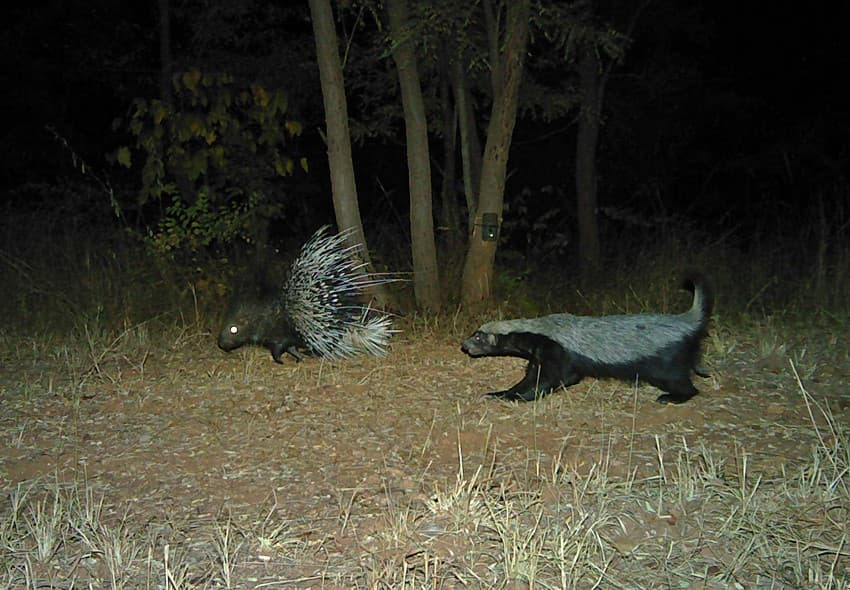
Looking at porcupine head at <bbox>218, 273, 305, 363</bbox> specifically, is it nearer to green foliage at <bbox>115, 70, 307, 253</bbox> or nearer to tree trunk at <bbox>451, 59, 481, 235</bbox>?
green foliage at <bbox>115, 70, 307, 253</bbox>

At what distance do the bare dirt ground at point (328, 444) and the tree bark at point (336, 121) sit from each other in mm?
1226

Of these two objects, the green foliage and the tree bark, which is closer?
the tree bark

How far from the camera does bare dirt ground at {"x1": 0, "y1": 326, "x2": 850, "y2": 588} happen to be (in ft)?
11.6

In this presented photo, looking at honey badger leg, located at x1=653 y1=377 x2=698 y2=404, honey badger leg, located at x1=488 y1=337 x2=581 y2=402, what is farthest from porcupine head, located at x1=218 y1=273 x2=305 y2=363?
honey badger leg, located at x1=653 y1=377 x2=698 y2=404

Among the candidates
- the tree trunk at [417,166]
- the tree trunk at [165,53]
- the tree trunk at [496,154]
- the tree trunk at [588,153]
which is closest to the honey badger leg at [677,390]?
the tree trunk at [496,154]

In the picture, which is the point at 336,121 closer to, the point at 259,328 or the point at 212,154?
the point at 212,154

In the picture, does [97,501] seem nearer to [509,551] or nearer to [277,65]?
[509,551]

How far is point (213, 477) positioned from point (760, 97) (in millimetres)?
15033

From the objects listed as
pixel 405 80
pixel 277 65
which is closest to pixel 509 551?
pixel 405 80

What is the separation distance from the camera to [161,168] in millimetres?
8641

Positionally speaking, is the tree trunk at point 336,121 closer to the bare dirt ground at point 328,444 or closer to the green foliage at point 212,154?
the green foliage at point 212,154

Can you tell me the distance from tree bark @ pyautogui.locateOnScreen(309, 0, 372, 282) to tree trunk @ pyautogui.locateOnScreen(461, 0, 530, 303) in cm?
87

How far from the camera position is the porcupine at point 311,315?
277 inches

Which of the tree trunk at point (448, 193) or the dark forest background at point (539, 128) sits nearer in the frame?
the tree trunk at point (448, 193)
